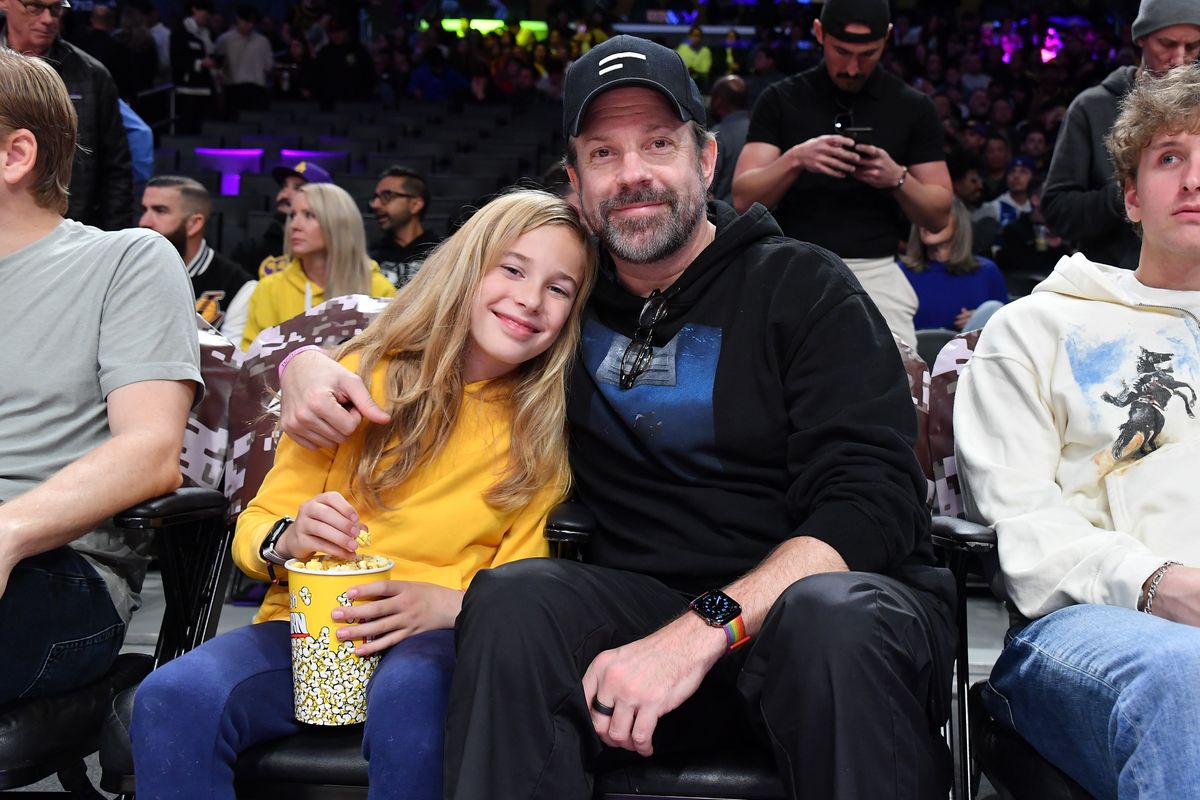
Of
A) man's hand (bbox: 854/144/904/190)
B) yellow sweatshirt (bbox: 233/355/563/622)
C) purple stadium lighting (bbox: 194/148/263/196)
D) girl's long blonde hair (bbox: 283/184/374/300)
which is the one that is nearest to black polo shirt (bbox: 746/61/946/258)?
man's hand (bbox: 854/144/904/190)

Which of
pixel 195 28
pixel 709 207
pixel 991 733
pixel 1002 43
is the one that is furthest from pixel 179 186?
pixel 1002 43

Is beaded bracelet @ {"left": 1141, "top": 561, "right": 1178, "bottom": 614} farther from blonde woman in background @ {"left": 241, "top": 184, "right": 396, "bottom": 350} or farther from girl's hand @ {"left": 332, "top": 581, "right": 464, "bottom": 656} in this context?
blonde woman in background @ {"left": 241, "top": 184, "right": 396, "bottom": 350}

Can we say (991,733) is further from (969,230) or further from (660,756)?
(969,230)

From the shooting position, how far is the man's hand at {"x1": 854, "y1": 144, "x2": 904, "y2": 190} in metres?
2.95

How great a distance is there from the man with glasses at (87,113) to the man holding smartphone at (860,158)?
2123 mm

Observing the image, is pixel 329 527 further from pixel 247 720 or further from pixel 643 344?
pixel 643 344

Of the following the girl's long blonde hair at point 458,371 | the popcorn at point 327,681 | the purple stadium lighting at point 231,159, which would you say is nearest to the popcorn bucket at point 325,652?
the popcorn at point 327,681

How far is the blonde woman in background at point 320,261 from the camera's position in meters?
4.53

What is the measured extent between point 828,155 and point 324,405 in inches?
64.3

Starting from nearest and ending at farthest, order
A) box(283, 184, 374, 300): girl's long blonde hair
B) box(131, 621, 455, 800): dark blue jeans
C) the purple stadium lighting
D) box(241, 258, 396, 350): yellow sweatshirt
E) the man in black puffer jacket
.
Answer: box(131, 621, 455, 800): dark blue jeans, the man in black puffer jacket, box(241, 258, 396, 350): yellow sweatshirt, box(283, 184, 374, 300): girl's long blonde hair, the purple stadium lighting

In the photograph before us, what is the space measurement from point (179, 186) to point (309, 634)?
4236mm

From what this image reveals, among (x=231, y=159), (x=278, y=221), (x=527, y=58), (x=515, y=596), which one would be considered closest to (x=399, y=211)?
(x=278, y=221)

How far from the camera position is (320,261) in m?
4.73

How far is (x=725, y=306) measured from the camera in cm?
185
